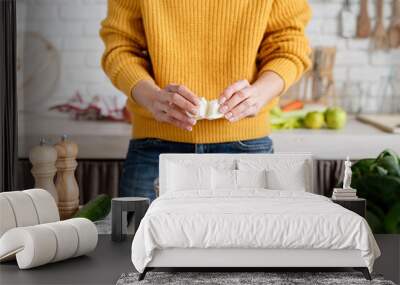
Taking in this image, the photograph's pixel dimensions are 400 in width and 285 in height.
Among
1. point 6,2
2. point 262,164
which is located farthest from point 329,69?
point 262,164

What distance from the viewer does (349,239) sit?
1.82 meters

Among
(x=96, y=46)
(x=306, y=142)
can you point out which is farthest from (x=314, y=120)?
(x=96, y=46)

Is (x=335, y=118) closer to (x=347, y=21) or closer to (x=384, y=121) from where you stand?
(x=384, y=121)

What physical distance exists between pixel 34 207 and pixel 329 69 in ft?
10.4

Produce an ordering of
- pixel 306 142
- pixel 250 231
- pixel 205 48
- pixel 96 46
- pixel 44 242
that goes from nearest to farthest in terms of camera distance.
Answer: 1. pixel 250 231
2. pixel 44 242
3. pixel 205 48
4. pixel 306 142
5. pixel 96 46

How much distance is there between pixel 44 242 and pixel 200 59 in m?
0.98

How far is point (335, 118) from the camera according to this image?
459 centimetres

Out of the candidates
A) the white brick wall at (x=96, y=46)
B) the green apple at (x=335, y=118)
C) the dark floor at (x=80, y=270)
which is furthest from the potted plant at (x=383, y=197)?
the white brick wall at (x=96, y=46)

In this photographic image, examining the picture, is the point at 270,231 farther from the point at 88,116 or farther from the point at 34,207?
the point at 88,116

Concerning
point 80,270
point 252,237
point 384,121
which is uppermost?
point 384,121

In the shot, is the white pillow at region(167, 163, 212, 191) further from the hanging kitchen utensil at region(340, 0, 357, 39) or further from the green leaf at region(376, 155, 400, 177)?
the hanging kitchen utensil at region(340, 0, 357, 39)

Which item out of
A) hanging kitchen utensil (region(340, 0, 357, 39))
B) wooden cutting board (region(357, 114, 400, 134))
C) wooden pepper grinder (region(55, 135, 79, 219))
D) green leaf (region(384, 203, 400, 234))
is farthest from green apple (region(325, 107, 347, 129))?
wooden pepper grinder (region(55, 135, 79, 219))

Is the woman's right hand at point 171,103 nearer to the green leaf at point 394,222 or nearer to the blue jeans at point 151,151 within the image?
the blue jeans at point 151,151

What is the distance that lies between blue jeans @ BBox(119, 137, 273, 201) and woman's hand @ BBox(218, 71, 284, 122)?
0.19 m
